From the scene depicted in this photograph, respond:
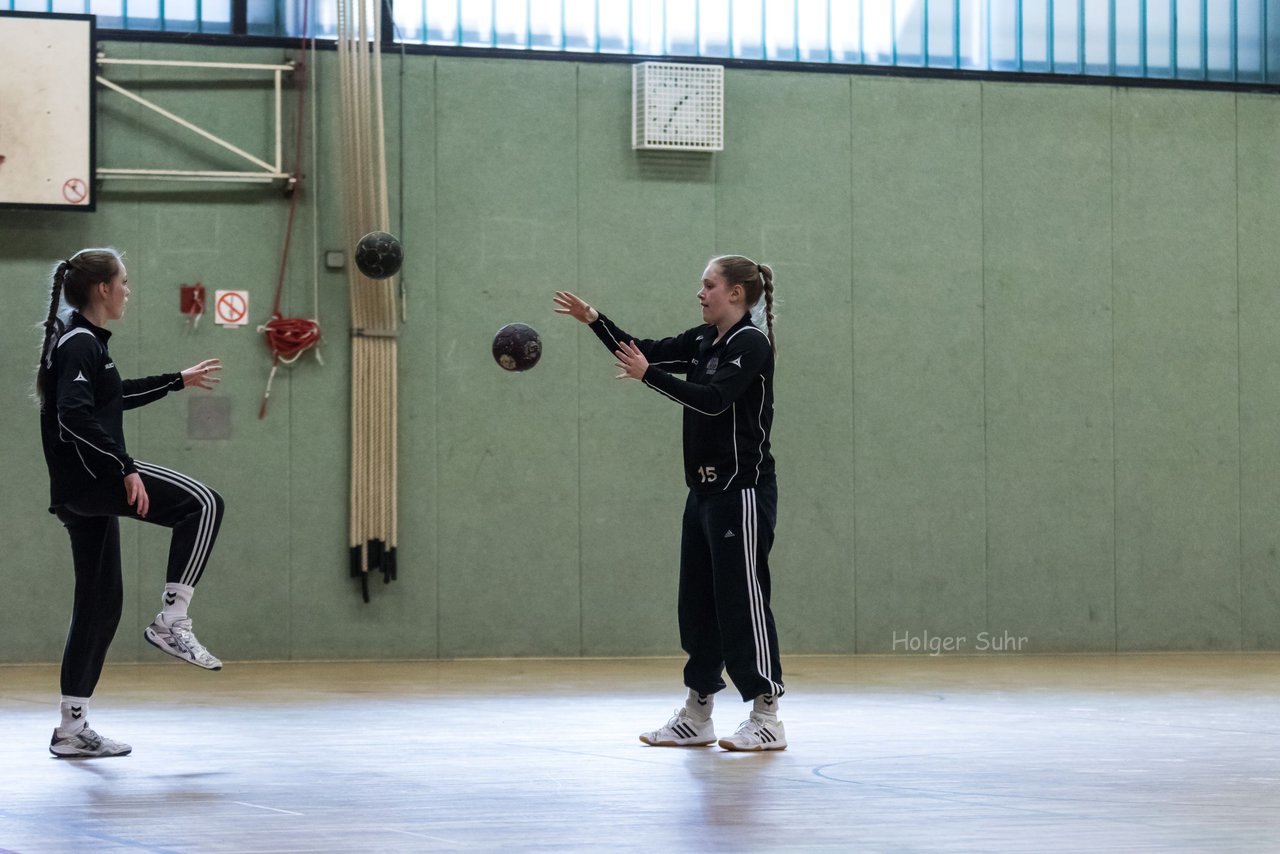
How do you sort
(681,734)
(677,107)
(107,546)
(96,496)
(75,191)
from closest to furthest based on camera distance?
(96,496) < (107,546) < (681,734) < (75,191) < (677,107)

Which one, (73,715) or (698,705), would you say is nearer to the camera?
(73,715)

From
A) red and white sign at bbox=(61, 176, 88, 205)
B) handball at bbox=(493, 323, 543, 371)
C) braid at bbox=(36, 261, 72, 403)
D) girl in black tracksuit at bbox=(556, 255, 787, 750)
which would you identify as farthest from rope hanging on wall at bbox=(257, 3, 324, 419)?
girl in black tracksuit at bbox=(556, 255, 787, 750)

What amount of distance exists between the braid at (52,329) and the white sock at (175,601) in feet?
2.18

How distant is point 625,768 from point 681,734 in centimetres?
62

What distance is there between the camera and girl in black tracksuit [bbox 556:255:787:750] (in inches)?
191

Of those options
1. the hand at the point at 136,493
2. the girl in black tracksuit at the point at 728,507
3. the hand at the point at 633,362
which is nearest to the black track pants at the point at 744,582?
the girl in black tracksuit at the point at 728,507

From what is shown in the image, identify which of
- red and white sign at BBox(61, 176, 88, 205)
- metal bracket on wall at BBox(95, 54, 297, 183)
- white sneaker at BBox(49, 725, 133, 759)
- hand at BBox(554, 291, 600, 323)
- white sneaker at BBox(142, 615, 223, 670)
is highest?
metal bracket on wall at BBox(95, 54, 297, 183)

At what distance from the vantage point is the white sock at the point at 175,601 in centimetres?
461

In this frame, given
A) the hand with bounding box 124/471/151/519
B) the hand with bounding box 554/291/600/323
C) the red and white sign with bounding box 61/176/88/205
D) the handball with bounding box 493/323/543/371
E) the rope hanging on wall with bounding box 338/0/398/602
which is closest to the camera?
the hand with bounding box 124/471/151/519

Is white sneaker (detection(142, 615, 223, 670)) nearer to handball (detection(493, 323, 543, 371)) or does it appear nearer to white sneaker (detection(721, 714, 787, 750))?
white sneaker (detection(721, 714, 787, 750))

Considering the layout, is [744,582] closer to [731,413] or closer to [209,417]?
[731,413]

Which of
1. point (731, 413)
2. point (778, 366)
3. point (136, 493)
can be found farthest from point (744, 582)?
point (778, 366)

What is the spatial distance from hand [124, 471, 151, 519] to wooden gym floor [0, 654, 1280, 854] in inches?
27.8

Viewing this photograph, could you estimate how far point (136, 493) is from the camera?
4469 mm
